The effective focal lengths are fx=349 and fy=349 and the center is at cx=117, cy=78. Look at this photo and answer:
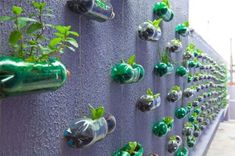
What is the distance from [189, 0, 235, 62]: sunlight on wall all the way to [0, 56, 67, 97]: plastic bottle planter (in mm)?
4366

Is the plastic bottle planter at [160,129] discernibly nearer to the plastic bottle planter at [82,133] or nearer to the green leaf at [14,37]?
the plastic bottle planter at [82,133]

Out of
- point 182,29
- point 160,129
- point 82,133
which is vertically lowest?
point 160,129

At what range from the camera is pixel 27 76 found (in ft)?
1.95

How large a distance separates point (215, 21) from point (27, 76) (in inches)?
273

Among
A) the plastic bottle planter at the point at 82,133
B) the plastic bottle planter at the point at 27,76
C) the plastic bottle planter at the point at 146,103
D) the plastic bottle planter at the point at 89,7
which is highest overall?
the plastic bottle planter at the point at 89,7

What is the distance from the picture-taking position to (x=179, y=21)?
2.32 m

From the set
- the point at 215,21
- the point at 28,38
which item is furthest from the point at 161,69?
the point at 215,21

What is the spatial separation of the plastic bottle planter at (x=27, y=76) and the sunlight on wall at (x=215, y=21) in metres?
4.37

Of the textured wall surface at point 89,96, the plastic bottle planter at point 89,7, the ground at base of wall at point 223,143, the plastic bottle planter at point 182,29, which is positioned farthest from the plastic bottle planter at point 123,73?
the ground at base of wall at point 223,143

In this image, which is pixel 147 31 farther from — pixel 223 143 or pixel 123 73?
pixel 223 143

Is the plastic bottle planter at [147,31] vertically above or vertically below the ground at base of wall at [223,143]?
above

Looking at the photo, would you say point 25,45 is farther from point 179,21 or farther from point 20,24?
point 179,21

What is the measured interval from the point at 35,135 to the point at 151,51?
0.99 metres

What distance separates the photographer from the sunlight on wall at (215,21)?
5.58 m
